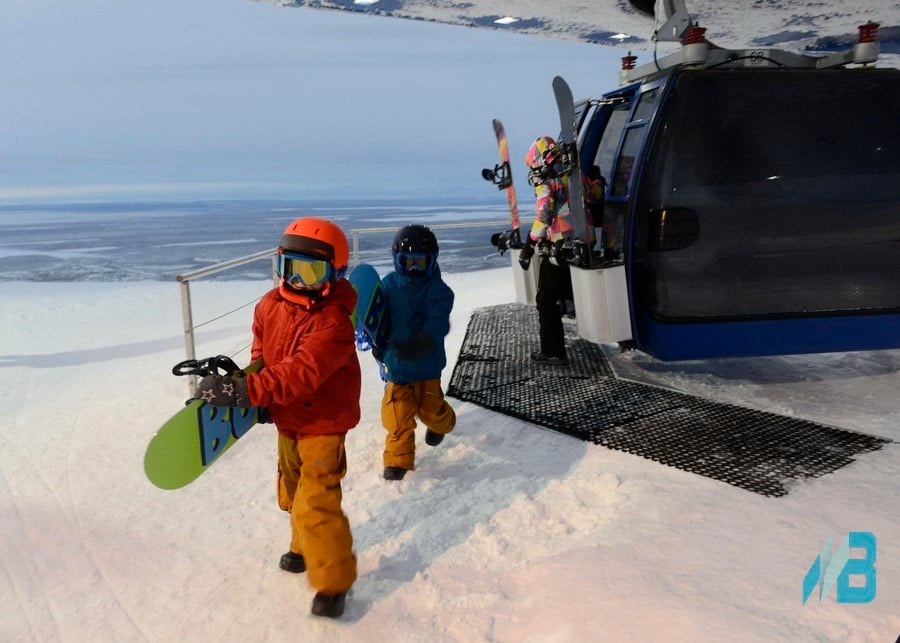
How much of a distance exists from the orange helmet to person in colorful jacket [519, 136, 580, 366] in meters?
2.42

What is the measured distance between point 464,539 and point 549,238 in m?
2.61

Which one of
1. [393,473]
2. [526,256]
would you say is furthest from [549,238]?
[393,473]

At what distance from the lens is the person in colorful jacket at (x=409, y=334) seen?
3566 millimetres

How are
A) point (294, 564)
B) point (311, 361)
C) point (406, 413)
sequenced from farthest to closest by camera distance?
point (406, 413), point (294, 564), point (311, 361)

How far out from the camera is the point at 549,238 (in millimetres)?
4977

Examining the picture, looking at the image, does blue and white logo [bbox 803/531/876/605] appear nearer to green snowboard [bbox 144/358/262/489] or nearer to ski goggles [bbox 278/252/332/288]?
ski goggles [bbox 278/252/332/288]

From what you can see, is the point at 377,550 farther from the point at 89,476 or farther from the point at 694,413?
the point at 694,413

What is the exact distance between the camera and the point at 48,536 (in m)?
3.15

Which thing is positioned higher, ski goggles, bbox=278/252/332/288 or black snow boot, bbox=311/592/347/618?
ski goggles, bbox=278/252/332/288

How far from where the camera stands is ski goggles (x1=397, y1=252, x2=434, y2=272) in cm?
354

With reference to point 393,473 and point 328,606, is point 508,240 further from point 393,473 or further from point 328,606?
point 328,606

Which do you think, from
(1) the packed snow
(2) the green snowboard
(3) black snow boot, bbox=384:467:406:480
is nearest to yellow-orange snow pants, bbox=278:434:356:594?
(1) the packed snow

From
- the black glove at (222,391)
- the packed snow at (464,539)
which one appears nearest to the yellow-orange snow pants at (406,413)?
the packed snow at (464,539)

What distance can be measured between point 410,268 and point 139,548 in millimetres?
1784
